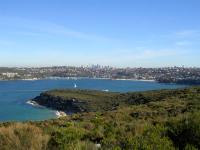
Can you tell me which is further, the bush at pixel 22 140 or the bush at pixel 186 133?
the bush at pixel 22 140

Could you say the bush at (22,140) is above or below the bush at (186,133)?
below

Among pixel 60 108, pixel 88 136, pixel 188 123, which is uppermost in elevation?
pixel 188 123

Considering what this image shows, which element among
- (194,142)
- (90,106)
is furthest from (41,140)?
(90,106)

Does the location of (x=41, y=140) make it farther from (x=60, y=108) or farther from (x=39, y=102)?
(x=39, y=102)

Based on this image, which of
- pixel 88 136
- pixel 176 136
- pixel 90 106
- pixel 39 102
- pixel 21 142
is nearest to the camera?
pixel 176 136

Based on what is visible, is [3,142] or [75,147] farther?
[3,142]

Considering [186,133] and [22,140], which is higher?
[186,133]

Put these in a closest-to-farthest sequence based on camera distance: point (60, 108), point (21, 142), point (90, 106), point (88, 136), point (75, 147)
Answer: point (75, 147), point (21, 142), point (88, 136), point (90, 106), point (60, 108)

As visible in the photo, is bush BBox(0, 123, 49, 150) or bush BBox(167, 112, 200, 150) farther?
bush BBox(0, 123, 49, 150)

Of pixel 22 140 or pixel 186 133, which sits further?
pixel 22 140

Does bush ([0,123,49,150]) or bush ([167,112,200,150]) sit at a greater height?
bush ([167,112,200,150])

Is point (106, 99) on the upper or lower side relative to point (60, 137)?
lower
